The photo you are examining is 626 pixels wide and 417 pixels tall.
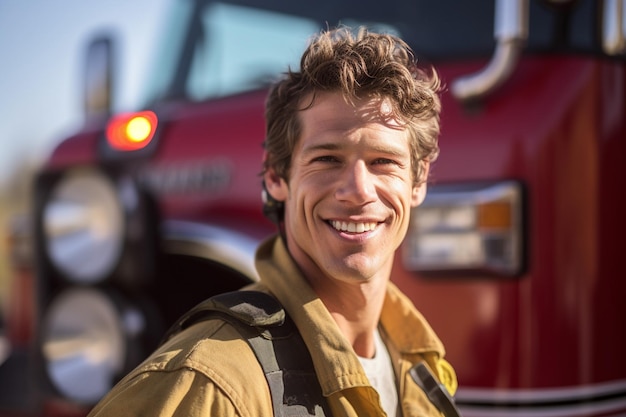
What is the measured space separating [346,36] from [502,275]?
967 millimetres

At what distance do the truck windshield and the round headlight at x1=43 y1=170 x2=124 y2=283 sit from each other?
64 cm

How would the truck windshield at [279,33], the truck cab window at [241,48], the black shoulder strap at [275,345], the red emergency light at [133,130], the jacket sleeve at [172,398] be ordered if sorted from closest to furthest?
1. the jacket sleeve at [172,398]
2. the black shoulder strap at [275,345]
3. the truck windshield at [279,33]
4. the truck cab window at [241,48]
5. the red emergency light at [133,130]

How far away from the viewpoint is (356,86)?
1.40 meters

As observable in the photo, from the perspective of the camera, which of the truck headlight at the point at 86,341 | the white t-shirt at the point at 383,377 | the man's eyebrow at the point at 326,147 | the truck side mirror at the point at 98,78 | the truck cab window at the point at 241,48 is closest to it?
the man's eyebrow at the point at 326,147

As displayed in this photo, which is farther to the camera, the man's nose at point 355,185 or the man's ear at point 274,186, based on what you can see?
the man's ear at point 274,186

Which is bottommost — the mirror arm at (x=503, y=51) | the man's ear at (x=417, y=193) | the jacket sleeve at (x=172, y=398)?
the jacket sleeve at (x=172, y=398)

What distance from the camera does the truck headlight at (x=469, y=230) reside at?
2203 mm

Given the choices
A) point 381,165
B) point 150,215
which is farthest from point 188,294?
point 381,165

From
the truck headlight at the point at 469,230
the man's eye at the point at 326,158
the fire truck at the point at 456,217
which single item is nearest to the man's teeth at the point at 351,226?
the man's eye at the point at 326,158

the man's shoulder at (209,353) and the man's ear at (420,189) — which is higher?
the man's ear at (420,189)

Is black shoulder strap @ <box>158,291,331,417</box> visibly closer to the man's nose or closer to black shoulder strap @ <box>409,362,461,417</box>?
the man's nose

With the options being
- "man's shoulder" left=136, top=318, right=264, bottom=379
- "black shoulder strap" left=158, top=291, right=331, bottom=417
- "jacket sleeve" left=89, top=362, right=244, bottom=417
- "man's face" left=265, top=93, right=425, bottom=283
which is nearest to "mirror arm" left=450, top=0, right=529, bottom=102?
"man's face" left=265, top=93, right=425, bottom=283

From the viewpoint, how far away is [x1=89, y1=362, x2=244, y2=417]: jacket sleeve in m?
1.16

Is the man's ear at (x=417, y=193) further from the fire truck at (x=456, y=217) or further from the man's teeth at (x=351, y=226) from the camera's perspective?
the fire truck at (x=456, y=217)
